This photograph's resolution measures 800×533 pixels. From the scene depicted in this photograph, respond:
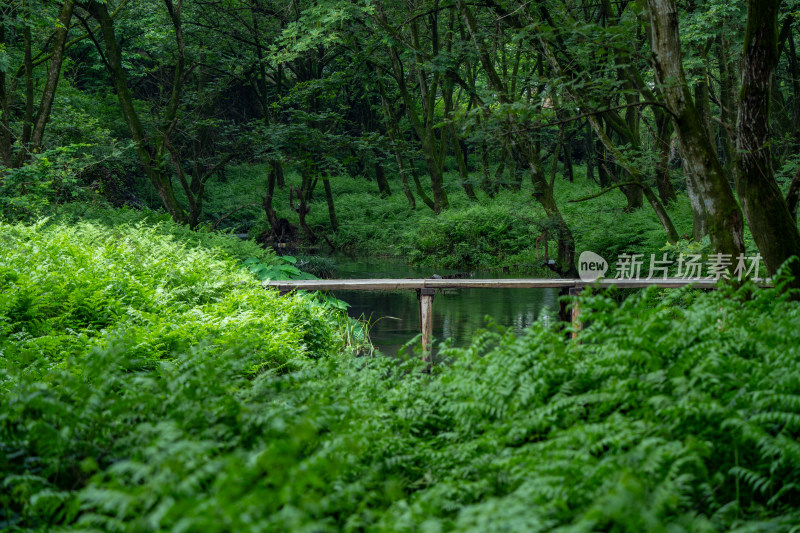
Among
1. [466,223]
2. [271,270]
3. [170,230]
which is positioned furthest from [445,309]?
[466,223]

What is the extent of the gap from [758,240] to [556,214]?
10.5m

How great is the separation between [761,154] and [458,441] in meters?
4.68

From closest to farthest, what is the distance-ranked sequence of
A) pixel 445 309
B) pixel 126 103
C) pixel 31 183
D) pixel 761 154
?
pixel 761 154, pixel 31 183, pixel 445 309, pixel 126 103

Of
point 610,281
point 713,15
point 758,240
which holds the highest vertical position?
point 713,15

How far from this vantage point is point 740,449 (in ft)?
12.4

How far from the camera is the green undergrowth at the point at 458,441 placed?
2.78m

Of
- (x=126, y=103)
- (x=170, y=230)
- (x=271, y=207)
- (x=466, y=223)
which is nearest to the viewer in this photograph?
(x=170, y=230)

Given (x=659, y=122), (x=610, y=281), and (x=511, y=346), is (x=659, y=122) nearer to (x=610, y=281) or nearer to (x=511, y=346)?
(x=610, y=281)

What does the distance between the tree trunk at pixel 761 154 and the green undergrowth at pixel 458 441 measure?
2.04 m

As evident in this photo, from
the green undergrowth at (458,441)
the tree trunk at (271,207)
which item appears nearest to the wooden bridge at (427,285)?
the green undergrowth at (458,441)

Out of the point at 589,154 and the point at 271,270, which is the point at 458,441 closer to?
the point at 271,270

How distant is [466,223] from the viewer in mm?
23438

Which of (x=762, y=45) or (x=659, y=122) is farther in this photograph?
(x=659, y=122)

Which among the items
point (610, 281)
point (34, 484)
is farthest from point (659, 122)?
point (34, 484)
